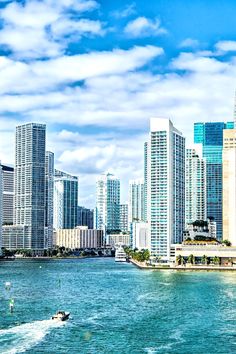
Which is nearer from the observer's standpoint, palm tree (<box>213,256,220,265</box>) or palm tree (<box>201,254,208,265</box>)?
palm tree (<box>213,256,220,265</box>)

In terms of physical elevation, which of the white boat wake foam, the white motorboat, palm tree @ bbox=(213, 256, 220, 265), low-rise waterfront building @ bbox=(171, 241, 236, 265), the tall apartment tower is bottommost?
the white boat wake foam

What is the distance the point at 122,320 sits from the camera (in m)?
64.8

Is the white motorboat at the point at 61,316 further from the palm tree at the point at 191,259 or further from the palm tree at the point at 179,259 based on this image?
the palm tree at the point at 179,259

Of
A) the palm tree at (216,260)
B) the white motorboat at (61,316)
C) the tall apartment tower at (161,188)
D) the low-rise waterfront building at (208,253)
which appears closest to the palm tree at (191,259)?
the low-rise waterfront building at (208,253)

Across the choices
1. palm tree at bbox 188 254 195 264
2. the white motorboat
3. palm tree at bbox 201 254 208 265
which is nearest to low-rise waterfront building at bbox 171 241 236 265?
palm tree at bbox 201 254 208 265

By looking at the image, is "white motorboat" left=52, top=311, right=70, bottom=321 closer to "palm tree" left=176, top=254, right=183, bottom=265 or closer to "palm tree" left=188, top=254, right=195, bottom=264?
"palm tree" left=188, top=254, right=195, bottom=264

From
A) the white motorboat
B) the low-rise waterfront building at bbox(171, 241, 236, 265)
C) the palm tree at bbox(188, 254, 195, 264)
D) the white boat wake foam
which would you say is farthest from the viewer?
the low-rise waterfront building at bbox(171, 241, 236, 265)

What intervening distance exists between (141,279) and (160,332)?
61726mm

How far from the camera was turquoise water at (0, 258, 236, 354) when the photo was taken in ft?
171

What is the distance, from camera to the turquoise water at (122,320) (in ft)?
171

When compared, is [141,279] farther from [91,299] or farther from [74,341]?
[74,341]

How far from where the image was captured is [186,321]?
212 ft

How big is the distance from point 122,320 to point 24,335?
12.3 metres

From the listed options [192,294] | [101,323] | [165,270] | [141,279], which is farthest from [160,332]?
[165,270]
